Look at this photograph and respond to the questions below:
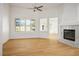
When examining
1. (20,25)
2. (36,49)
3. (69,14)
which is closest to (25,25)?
(20,25)

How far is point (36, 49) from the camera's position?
7.54 feet

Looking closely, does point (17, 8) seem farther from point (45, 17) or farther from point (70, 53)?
point (70, 53)

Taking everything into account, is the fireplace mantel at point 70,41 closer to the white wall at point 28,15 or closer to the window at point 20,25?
the white wall at point 28,15

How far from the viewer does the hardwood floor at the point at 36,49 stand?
2.28 metres

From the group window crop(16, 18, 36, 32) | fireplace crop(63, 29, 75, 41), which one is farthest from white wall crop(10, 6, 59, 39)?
fireplace crop(63, 29, 75, 41)

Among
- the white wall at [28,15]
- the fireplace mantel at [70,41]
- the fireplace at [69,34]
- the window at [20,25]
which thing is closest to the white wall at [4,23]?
the white wall at [28,15]

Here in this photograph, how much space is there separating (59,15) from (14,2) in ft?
2.88

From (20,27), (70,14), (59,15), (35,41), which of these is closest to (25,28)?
(20,27)

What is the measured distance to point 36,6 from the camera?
7.55 feet

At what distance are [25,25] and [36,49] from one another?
508mm

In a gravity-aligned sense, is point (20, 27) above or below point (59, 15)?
below

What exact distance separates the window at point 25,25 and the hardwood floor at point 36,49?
8.7 inches

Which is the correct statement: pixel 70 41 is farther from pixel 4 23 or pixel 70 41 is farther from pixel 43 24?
pixel 4 23

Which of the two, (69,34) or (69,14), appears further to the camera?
(69,34)
